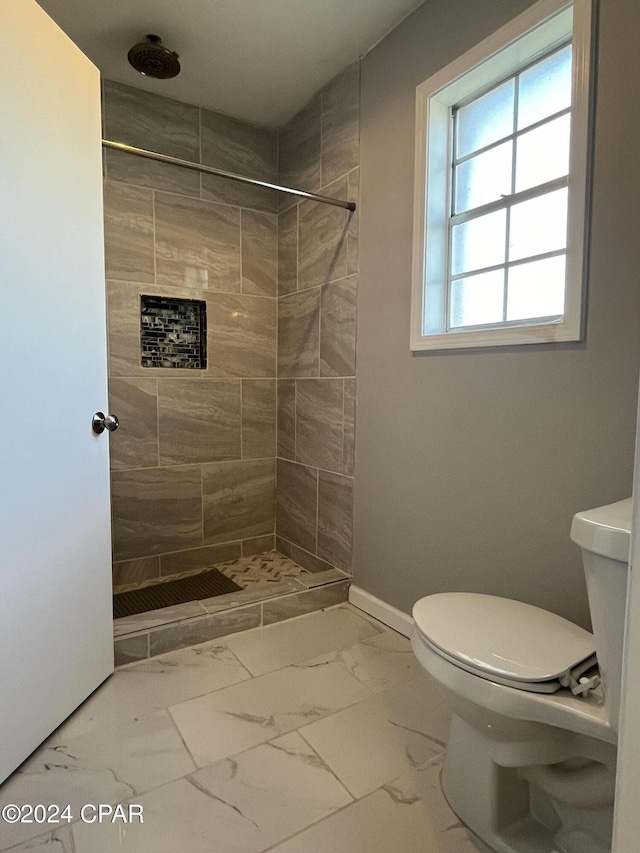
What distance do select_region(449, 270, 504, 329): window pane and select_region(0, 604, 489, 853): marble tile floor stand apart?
4.35 feet

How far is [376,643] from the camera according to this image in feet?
6.51

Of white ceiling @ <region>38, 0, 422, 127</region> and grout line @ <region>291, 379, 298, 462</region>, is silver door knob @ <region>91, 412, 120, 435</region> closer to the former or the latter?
grout line @ <region>291, 379, 298, 462</region>

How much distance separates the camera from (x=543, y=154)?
5.28 ft

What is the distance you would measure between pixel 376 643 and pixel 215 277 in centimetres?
199

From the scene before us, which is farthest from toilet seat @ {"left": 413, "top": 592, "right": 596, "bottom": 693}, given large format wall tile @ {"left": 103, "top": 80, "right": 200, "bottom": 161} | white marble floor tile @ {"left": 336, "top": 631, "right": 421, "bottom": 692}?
large format wall tile @ {"left": 103, "top": 80, "right": 200, "bottom": 161}

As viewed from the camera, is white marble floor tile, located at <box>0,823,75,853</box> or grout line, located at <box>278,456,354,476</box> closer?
white marble floor tile, located at <box>0,823,75,853</box>

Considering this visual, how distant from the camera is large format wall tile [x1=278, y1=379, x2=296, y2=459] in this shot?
9.05 feet

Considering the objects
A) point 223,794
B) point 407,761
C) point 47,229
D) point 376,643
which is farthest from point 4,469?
point 376,643

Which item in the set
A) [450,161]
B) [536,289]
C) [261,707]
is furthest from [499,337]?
[261,707]

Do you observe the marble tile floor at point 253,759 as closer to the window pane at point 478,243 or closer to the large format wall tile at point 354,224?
the window pane at point 478,243

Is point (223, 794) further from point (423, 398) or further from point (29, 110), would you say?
point (29, 110)

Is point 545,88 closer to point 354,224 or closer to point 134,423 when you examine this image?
point 354,224

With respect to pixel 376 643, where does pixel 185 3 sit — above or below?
above

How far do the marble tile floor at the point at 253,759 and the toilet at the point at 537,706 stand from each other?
133 mm
